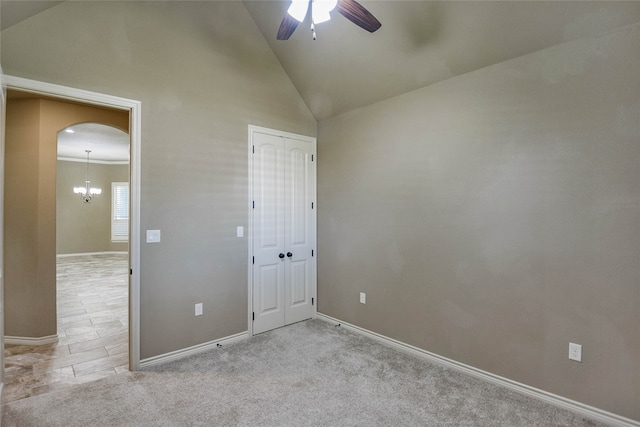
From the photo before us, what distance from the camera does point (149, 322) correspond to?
2.82 m

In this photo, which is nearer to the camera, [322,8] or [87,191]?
[322,8]

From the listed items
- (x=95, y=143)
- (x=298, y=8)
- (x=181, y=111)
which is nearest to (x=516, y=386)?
(x=298, y=8)

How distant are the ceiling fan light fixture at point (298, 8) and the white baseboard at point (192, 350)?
301 cm

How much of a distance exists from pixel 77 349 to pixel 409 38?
173 inches

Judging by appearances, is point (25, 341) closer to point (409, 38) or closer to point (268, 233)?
point (268, 233)

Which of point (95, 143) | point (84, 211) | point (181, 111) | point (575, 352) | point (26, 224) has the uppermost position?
point (95, 143)

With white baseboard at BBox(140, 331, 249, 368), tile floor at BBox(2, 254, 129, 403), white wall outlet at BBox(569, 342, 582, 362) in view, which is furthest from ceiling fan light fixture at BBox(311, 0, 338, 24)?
tile floor at BBox(2, 254, 129, 403)

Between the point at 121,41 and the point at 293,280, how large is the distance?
2.97m

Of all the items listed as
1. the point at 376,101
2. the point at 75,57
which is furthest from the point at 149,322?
the point at 376,101

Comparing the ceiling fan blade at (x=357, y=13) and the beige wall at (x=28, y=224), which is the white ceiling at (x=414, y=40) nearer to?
the ceiling fan blade at (x=357, y=13)

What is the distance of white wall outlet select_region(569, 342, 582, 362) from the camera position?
7.07 feet

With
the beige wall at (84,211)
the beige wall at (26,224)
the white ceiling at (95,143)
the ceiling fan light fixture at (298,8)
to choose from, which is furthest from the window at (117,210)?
the ceiling fan light fixture at (298,8)

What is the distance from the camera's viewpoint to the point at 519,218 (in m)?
2.41

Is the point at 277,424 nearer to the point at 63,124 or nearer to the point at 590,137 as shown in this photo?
the point at 590,137
